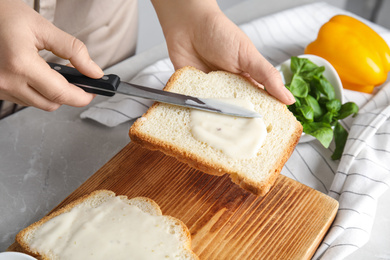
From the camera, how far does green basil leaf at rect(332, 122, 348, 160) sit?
1852mm

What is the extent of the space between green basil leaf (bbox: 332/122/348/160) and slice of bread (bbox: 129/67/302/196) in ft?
1.18

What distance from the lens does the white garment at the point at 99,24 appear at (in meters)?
1.97

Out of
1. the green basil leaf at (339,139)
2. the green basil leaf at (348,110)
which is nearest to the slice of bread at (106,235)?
the green basil leaf at (339,139)

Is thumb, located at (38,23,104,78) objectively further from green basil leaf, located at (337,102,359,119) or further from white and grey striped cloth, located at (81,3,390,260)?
green basil leaf, located at (337,102,359,119)

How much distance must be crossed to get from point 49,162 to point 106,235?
0.63m

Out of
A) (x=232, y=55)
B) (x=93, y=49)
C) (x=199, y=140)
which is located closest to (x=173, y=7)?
(x=232, y=55)

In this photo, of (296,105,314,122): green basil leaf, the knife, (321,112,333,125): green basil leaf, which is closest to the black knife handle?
the knife

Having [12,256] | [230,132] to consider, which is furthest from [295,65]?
[12,256]

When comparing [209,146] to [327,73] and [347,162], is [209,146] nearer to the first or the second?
[347,162]

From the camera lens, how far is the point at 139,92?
1493 millimetres

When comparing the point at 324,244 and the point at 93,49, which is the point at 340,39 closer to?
the point at 324,244

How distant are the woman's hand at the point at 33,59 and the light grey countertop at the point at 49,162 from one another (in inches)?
14.8

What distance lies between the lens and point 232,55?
1723mm

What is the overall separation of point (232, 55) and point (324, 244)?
0.82m
